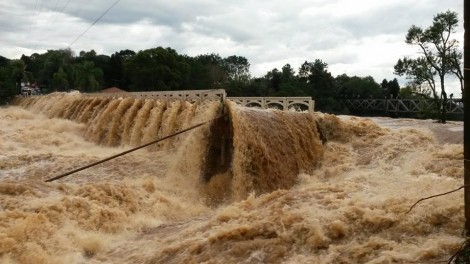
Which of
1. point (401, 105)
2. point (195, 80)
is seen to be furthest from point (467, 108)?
point (195, 80)

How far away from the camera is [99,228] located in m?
7.62

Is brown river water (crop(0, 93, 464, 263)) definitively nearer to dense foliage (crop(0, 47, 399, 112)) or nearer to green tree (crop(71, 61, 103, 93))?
dense foliage (crop(0, 47, 399, 112))

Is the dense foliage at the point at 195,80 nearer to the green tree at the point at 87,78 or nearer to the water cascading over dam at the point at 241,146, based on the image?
the green tree at the point at 87,78

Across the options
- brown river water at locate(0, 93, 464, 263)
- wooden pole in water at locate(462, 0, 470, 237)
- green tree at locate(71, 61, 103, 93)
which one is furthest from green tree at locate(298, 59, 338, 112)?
wooden pole in water at locate(462, 0, 470, 237)

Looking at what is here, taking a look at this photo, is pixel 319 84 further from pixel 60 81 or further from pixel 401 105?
pixel 60 81

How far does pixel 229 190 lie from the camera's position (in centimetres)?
1059

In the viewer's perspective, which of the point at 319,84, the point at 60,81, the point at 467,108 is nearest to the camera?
the point at 467,108

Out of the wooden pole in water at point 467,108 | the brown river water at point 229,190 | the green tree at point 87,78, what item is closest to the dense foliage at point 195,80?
the green tree at point 87,78

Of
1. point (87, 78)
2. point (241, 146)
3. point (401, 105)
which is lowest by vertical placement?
point (241, 146)

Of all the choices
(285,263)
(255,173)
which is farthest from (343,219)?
(255,173)

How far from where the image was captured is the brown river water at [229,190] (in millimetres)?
5484

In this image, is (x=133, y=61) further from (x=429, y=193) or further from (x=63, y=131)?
(x=429, y=193)

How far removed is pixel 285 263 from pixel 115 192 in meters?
4.88

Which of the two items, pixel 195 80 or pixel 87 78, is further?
pixel 87 78
